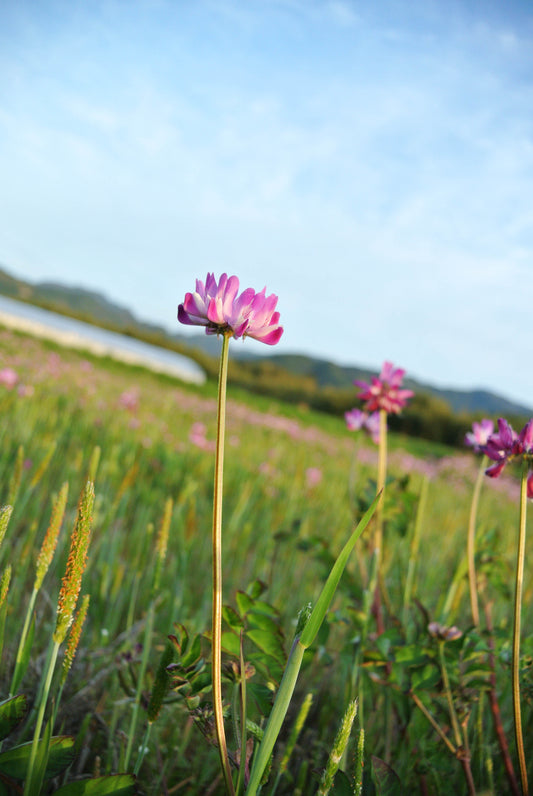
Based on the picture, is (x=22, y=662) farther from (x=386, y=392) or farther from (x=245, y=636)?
(x=386, y=392)

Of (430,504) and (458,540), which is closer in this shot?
(458,540)

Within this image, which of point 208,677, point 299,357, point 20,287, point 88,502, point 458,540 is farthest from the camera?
point 20,287

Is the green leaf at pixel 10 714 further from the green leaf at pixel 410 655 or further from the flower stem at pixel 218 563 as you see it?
the green leaf at pixel 410 655

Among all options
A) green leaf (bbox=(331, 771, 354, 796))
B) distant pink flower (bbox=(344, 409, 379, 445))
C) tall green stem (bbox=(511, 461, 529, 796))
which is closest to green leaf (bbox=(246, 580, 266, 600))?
green leaf (bbox=(331, 771, 354, 796))

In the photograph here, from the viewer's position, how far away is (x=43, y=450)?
256cm

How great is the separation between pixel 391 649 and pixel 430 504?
13.0ft

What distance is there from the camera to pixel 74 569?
2.07 ft

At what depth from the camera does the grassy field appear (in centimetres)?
101

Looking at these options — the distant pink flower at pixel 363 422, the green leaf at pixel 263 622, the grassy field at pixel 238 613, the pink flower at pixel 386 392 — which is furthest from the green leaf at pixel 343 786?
the distant pink flower at pixel 363 422

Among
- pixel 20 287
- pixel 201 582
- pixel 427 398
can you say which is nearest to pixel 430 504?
pixel 201 582

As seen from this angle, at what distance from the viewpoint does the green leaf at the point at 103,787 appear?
65 centimetres

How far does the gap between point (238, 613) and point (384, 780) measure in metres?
0.30

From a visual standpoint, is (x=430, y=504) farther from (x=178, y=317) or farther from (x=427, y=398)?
(x=427, y=398)

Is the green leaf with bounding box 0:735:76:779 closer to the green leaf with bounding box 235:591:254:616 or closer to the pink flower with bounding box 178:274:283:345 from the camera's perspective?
the green leaf with bounding box 235:591:254:616
